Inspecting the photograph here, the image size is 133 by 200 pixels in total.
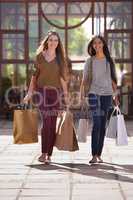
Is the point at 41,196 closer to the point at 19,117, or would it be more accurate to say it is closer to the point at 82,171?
the point at 82,171

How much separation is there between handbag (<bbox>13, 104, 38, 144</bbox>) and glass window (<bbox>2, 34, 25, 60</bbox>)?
8820 mm

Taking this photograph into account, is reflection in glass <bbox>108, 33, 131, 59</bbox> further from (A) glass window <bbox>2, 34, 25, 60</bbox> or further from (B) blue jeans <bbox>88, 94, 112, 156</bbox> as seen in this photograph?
(B) blue jeans <bbox>88, 94, 112, 156</bbox>

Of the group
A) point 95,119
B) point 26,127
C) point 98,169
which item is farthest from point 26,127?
point 98,169

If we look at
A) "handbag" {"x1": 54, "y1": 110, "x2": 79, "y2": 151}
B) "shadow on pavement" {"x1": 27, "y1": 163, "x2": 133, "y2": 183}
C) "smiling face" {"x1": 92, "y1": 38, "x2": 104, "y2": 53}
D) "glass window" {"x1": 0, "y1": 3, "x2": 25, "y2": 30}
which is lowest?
"shadow on pavement" {"x1": 27, "y1": 163, "x2": 133, "y2": 183}

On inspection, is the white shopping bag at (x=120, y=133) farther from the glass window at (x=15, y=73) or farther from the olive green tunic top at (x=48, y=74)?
the glass window at (x=15, y=73)

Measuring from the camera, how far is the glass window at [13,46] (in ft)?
62.1

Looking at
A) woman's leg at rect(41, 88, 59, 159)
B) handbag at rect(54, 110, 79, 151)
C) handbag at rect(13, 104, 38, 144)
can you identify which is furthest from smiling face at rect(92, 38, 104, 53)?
handbag at rect(13, 104, 38, 144)

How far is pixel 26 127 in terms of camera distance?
10273mm

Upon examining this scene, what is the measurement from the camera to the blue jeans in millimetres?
9914

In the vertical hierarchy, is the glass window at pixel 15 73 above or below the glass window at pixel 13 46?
below

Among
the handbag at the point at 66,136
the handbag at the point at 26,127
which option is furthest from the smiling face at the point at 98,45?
the handbag at the point at 26,127

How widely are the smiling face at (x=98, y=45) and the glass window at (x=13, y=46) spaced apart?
906 centimetres

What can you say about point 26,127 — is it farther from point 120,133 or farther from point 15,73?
point 15,73

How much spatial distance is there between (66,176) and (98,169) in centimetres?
80
